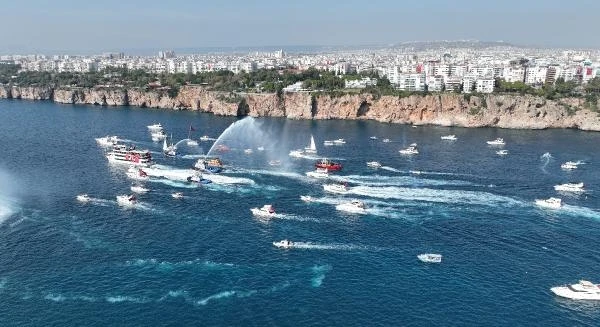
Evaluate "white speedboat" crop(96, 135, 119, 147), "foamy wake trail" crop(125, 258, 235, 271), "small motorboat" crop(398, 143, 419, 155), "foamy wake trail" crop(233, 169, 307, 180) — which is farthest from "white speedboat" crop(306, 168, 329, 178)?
"white speedboat" crop(96, 135, 119, 147)

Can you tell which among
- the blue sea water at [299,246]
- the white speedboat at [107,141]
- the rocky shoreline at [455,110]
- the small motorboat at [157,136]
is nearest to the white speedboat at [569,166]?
the blue sea water at [299,246]

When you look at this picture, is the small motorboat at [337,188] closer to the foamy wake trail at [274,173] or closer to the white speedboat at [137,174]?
the foamy wake trail at [274,173]

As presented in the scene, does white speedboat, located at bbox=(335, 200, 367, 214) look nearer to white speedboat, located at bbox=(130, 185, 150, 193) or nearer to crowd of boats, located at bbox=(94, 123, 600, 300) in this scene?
crowd of boats, located at bbox=(94, 123, 600, 300)

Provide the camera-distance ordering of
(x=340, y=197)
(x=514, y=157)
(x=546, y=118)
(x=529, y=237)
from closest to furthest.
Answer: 1. (x=529, y=237)
2. (x=340, y=197)
3. (x=514, y=157)
4. (x=546, y=118)

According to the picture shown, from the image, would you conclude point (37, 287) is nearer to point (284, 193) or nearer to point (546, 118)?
point (284, 193)

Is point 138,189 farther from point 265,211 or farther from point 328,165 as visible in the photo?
point 328,165

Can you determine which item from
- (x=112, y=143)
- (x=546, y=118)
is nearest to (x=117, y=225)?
(x=112, y=143)

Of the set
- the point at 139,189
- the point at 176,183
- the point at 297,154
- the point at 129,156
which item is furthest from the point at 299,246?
the point at 129,156
